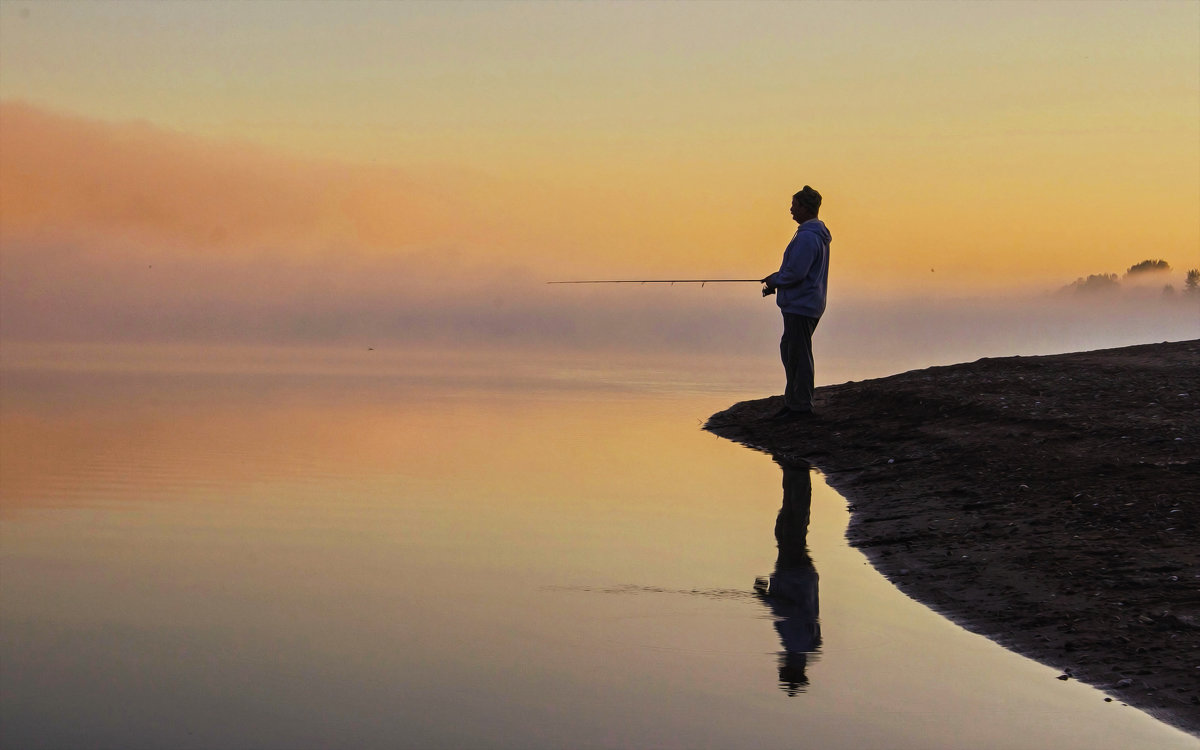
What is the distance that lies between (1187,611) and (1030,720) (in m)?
1.64

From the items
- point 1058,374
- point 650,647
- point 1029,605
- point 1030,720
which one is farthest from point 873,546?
point 1058,374

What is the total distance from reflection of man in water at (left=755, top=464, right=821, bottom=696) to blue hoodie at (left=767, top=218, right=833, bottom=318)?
5014 millimetres

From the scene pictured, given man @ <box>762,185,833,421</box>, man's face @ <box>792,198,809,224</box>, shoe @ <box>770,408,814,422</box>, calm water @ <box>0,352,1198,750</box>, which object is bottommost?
calm water @ <box>0,352,1198,750</box>

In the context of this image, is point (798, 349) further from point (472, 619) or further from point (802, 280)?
point (472, 619)

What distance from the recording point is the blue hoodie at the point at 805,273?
1422 cm

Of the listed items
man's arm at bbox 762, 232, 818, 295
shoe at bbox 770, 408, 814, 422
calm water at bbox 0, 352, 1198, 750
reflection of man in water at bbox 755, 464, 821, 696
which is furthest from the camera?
Result: shoe at bbox 770, 408, 814, 422

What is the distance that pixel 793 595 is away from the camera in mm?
6348

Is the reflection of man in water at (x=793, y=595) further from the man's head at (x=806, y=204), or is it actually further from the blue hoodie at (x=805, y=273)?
the man's head at (x=806, y=204)

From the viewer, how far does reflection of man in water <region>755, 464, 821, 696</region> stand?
16.5ft

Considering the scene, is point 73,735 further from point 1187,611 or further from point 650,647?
point 1187,611

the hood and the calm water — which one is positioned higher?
the hood

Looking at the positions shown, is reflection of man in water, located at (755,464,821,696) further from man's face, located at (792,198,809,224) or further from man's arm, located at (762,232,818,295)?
man's face, located at (792,198,809,224)

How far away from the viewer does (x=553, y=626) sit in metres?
5.59

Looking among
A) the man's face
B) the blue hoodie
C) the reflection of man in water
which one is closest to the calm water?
the reflection of man in water
